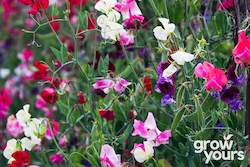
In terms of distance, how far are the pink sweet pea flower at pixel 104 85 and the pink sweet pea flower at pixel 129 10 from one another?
6.4 inches

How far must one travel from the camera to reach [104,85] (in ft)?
5.20

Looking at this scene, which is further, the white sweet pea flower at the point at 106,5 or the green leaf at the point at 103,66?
the green leaf at the point at 103,66

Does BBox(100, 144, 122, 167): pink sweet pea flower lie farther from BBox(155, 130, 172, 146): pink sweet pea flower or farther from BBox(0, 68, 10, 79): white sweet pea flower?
BBox(0, 68, 10, 79): white sweet pea flower

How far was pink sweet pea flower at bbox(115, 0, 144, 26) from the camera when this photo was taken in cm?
147

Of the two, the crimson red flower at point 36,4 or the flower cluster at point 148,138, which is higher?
the crimson red flower at point 36,4

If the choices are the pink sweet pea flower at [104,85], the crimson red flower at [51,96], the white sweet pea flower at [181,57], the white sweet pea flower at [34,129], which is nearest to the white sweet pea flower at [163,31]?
the white sweet pea flower at [181,57]

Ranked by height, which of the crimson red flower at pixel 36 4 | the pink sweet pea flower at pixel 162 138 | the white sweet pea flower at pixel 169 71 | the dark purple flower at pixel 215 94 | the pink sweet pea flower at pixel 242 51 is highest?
the crimson red flower at pixel 36 4

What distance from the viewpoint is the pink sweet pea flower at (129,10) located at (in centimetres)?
147

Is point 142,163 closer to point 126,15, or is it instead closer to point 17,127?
point 126,15

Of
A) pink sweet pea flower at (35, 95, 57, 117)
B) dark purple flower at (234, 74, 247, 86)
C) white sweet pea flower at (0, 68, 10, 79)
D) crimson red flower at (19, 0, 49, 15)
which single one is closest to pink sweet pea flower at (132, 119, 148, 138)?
dark purple flower at (234, 74, 247, 86)

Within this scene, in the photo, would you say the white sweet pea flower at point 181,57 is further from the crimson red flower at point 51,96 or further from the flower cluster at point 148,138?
the crimson red flower at point 51,96

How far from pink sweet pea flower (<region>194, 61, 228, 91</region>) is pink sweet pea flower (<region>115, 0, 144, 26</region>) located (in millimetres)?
235

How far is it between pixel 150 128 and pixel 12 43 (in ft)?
6.54

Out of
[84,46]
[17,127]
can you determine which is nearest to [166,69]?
[17,127]
